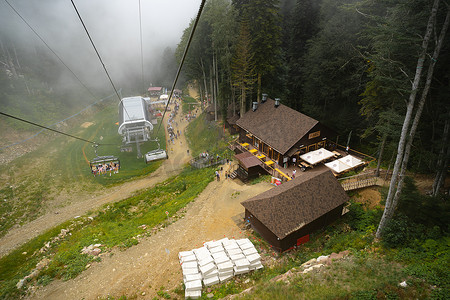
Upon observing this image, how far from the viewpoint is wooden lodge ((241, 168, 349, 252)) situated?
53.6 feet

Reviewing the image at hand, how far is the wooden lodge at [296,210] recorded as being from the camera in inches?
643

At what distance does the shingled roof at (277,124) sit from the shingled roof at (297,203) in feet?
27.0

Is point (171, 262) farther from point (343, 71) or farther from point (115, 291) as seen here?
point (343, 71)

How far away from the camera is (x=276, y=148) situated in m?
27.1

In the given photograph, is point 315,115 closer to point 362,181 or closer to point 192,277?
point 362,181

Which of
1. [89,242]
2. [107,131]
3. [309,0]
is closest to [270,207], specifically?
[89,242]

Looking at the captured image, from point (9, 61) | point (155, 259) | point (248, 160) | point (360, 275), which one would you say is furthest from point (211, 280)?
point (9, 61)

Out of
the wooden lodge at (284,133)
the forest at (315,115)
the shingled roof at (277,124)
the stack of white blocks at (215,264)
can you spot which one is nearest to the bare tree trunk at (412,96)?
the forest at (315,115)

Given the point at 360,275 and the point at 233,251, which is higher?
the point at 360,275

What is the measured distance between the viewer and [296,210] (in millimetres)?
16906

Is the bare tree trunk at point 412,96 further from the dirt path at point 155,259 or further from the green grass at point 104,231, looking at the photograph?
the green grass at point 104,231

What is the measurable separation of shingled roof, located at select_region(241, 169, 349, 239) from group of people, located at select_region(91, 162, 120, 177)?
2653 cm

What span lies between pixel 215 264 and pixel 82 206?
22.0 metres

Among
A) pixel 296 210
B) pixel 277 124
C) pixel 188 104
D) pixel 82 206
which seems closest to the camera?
pixel 296 210
